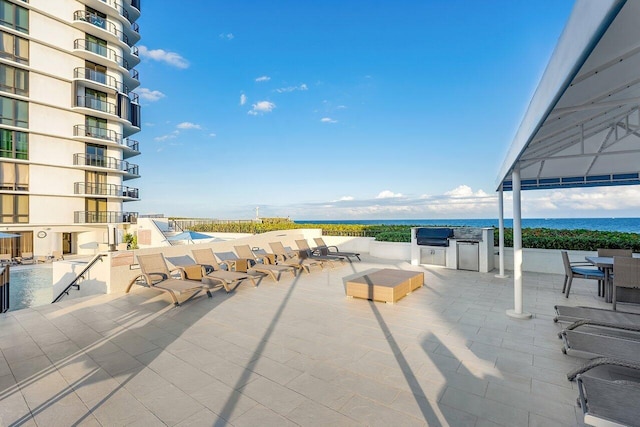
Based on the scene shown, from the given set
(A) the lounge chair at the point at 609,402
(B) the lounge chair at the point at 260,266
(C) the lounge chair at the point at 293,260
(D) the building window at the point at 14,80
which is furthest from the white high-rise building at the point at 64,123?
(A) the lounge chair at the point at 609,402

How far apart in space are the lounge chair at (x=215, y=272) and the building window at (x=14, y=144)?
68.4ft

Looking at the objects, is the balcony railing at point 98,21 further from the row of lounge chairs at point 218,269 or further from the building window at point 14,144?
the row of lounge chairs at point 218,269

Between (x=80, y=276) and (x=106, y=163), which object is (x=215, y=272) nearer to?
(x=80, y=276)

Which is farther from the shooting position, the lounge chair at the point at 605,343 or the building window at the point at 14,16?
the building window at the point at 14,16

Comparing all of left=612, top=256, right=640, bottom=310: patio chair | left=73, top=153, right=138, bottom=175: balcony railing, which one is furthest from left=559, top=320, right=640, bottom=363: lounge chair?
left=73, top=153, right=138, bottom=175: balcony railing

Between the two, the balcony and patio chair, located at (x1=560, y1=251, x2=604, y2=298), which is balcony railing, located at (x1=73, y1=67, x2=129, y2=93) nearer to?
the balcony

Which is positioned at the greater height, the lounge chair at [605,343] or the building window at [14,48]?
the building window at [14,48]

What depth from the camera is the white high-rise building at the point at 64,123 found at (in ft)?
64.4

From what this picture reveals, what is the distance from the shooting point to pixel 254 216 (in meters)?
25.0

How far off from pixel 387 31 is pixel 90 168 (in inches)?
891

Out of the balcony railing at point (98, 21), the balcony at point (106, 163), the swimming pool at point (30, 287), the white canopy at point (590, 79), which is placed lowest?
the swimming pool at point (30, 287)

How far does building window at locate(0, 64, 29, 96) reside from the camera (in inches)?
752

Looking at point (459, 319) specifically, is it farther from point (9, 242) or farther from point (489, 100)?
point (9, 242)

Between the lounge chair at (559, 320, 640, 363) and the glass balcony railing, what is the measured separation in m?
28.7
